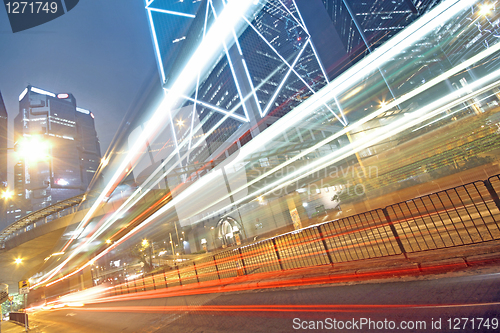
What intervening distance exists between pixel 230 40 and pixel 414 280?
59.0 meters

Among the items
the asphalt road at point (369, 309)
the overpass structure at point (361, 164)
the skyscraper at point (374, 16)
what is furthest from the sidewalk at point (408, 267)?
the skyscraper at point (374, 16)

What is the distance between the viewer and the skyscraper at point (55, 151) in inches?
4395

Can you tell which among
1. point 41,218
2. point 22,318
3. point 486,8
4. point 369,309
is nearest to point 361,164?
point 369,309

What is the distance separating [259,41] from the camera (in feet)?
266

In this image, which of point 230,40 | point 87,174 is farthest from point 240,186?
point 87,174

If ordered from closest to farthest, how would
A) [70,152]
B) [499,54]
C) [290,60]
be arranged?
[499,54] → [290,60] → [70,152]

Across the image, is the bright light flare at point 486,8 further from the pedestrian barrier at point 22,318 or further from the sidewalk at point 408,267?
the pedestrian barrier at point 22,318

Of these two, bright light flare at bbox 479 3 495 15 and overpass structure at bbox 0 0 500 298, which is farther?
bright light flare at bbox 479 3 495 15

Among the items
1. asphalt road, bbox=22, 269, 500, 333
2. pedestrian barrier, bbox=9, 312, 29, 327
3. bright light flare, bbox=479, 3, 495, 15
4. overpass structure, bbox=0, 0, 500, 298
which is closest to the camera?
asphalt road, bbox=22, 269, 500, 333

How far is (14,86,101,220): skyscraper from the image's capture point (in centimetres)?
11162

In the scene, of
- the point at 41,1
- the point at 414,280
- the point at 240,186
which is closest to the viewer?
the point at 414,280

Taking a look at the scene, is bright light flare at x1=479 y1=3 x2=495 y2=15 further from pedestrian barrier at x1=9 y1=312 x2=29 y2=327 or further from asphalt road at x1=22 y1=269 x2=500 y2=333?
pedestrian barrier at x1=9 y1=312 x2=29 y2=327

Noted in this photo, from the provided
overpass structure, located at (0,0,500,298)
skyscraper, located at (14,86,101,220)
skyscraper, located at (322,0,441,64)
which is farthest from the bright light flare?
skyscraper, located at (14,86,101,220)

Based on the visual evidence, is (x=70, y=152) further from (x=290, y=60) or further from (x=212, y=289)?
(x=212, y=289)
